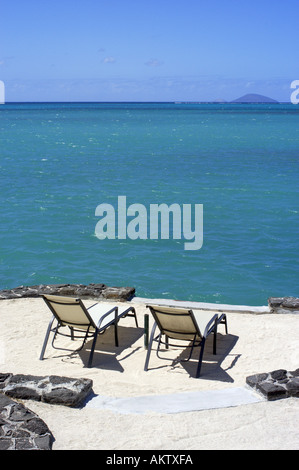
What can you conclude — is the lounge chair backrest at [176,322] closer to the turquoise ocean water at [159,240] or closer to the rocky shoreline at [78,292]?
the rocky shoreline at [78,292]

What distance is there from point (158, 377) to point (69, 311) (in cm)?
151

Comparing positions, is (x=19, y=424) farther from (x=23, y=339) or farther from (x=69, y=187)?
(x=69, y=187)

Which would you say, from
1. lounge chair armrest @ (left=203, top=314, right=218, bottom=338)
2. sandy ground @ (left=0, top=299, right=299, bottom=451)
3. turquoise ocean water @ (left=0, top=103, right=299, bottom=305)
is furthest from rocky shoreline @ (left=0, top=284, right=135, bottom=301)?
turquoise ocean water @ (left=0, top=103, right=299, bottom=305)

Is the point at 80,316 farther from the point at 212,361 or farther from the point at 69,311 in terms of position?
the point at 212,361

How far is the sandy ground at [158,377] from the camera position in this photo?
5438mm

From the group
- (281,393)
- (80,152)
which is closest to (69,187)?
(80,152)

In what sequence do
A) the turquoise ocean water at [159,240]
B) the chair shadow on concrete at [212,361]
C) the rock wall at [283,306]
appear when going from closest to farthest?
the chair shadow on concrete at [212,361] → the rock wall at [283,306] → the turquoise ocean water at [159,240]

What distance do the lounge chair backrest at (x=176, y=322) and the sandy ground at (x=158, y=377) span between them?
1.39ft

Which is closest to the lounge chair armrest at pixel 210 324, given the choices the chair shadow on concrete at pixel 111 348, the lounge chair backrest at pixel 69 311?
the chair shadow on concrete at pixel 111 348

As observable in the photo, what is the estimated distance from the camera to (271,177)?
3078cm

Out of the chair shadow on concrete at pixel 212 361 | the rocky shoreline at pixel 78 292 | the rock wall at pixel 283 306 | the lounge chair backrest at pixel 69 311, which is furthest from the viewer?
the rocky shoreline at pixel 78 292

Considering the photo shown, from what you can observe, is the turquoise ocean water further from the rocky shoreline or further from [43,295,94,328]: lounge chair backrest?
[43,295,94,328]: lounge chair backrest

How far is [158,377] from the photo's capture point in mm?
7230

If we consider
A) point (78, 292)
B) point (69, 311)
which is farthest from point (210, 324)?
point (78, 292)
